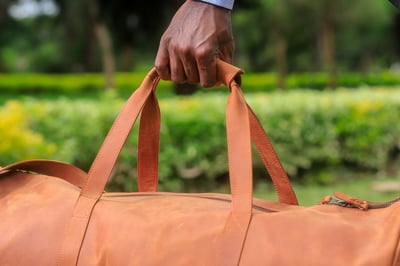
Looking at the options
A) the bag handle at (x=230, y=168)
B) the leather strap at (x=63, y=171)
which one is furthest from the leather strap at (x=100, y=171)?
the leather strap at (x=63, y=171)

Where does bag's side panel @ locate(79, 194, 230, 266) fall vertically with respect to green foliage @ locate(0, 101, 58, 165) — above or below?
above

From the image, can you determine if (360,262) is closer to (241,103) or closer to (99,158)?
(241,103)

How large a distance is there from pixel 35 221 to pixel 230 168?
447 millimetres

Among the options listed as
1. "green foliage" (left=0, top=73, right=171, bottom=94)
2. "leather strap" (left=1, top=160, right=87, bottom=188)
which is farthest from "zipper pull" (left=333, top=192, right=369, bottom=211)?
"green foliage" (left=0, top=73, right=171, bottom=94)

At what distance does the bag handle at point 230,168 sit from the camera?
1.52 metres

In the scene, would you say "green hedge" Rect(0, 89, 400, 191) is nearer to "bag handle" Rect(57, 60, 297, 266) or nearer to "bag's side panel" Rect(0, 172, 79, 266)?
"bag's side panel" Rect(0, 172, 79, 266)

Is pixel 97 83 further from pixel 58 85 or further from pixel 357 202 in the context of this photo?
pixel 357 202

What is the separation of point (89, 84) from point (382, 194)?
19.5 meters

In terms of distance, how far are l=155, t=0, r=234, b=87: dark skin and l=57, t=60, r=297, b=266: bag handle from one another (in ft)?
0.10

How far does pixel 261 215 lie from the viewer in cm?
154

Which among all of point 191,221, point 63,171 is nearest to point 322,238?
point 191,221

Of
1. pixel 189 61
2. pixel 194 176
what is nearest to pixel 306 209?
pixel 189 61

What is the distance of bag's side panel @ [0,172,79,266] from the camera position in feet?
5.36

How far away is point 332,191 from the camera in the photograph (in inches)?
266
